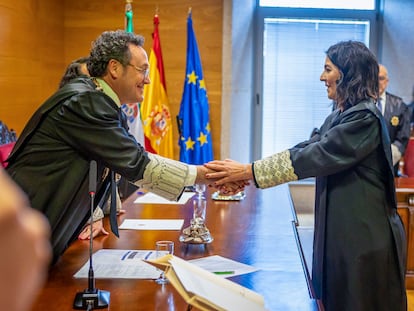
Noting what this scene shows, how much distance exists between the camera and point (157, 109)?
5.02 meters

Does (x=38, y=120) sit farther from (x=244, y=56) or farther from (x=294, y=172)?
(x=244, y=56)

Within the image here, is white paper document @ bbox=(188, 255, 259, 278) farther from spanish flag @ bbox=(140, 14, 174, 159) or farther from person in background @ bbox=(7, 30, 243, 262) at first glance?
spanish flag @ bbox=(140, 14, 174, 159)

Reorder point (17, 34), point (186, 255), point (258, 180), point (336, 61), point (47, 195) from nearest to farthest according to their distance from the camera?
point (47, 195) → point (186, 255) → point (336, 61) → point (258, 180) → point (17, 34)

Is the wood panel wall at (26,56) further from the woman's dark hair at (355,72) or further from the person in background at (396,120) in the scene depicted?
the person in background at (396,120)

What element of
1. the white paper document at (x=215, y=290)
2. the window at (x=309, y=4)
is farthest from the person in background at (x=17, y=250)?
the window at (x=309, y=4)

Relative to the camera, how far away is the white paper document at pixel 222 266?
5.72 feet

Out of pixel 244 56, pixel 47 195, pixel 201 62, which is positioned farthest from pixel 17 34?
pixel 47 195

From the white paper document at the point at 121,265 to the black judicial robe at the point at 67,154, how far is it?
0.41 feet

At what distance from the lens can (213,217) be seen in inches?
103

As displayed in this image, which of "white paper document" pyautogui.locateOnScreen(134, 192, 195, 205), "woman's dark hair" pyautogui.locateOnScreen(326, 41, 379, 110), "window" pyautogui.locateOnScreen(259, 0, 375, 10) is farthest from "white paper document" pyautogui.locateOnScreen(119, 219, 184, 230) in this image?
"window" pyautogui.locateOnScreen(259, 0, 375, 10)

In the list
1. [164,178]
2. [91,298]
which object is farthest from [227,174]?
[91,298]

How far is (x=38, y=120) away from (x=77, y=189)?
0.86 feet

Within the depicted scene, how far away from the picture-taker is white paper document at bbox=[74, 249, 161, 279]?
1701 millimetres

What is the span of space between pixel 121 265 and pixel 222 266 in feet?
1.08
